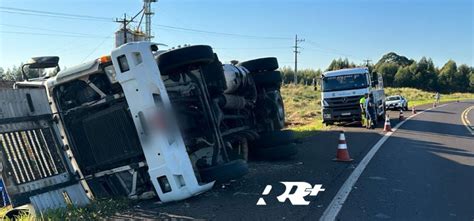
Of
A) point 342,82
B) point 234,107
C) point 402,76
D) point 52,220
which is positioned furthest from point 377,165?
point 402,76

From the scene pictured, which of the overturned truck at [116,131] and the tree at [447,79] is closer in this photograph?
the overturned truck at [116,131]

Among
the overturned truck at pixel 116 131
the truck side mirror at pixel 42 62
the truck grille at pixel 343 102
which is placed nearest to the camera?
the overturned truck at pixel 116 131

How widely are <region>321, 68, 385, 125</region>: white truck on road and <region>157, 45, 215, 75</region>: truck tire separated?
47.7 feet

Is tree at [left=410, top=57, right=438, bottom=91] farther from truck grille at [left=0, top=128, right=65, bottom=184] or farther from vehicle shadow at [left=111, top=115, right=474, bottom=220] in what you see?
truck grille at [left=0, top=128, right=65, bottom=184]

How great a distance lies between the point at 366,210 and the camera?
5.33 metres

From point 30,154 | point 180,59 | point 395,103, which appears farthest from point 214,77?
point 395,103

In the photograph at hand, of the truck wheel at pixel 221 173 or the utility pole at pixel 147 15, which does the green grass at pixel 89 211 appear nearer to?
the truck wheel at pixel 221 173

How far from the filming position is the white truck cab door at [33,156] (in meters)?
5.13

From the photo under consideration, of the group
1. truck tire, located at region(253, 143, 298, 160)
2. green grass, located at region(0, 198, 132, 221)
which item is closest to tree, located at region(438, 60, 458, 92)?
truck tire, located at region(253, 143, 298, 160)

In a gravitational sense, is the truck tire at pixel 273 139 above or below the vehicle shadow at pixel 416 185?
above

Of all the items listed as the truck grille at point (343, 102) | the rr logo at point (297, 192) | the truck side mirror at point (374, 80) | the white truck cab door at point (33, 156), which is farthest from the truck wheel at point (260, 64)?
the truck side mirror at point (374, 80)

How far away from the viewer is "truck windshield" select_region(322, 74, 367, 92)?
1985 centimetres

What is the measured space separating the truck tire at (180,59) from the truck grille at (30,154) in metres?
1.65

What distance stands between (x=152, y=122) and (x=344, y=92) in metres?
15.6
